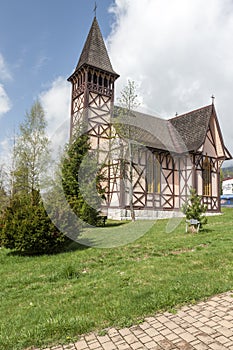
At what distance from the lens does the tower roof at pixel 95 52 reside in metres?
19.7

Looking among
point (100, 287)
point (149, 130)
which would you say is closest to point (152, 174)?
point (149, 130)

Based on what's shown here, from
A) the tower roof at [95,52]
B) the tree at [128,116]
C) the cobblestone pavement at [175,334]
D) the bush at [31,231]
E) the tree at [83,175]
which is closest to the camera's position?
the cobblestone pavement at [175,334]

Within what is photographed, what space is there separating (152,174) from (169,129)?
6.20m

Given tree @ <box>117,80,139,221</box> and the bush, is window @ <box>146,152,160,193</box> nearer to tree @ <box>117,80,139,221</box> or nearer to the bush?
tree @ <box>117,80,139,221</box>

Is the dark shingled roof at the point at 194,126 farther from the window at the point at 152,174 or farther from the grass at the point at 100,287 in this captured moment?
the grass at the point at 100,287

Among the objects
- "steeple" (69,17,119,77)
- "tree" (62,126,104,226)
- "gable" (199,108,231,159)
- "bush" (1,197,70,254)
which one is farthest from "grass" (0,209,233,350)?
"steeple" (69,17,119,77)

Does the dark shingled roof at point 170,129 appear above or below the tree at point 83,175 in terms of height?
above

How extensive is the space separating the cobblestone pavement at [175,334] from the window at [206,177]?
55.0 ft

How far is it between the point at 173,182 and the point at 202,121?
17.3 feet

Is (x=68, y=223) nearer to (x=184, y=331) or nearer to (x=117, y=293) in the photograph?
(x=117, y=293)

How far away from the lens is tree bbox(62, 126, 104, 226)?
1068 cm

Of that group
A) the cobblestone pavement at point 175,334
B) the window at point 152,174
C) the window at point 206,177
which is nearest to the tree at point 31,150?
the window at point 152,174

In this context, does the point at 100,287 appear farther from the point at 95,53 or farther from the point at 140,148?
the point at 95,53

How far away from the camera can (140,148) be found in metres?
16.9
